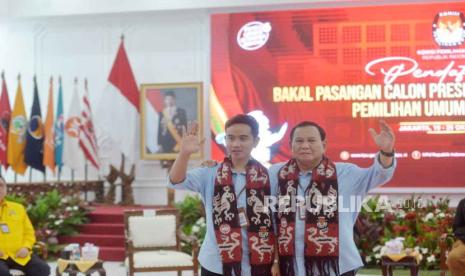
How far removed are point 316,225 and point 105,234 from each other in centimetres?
667

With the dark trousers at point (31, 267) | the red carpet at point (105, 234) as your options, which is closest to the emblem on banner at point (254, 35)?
the red carpet at point (105, 234)

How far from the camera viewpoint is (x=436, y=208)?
767cm

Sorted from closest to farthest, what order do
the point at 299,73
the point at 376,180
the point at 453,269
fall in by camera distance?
the point at 376,180, the point at 453,269, the point at 299,73

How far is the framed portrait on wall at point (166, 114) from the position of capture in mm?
10180

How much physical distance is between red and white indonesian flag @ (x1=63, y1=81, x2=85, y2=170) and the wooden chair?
4.23 meters

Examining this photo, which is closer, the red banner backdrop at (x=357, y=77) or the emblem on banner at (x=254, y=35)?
the red banner backdrop at (x=357, y=77)

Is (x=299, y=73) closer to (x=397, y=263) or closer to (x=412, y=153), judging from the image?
(x=412, y=153)

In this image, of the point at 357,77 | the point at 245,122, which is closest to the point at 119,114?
the point at 357,77

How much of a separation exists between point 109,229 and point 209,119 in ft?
7.47

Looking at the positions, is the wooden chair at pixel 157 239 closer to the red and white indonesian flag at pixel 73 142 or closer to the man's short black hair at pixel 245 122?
the man's short black hair at pixel 245 122

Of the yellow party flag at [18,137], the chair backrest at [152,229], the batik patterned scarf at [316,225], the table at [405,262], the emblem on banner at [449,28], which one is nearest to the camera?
the batik patterned scarf at [316,225]

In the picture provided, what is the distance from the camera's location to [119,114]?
1039 cm

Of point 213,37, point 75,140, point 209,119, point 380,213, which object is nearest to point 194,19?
point 213,37

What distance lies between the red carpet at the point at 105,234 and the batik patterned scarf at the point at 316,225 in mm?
6062
